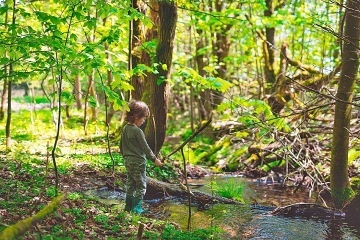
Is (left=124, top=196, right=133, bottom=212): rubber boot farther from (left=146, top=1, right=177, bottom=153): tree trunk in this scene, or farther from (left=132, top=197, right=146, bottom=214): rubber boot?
(left=146, top=1, right=177, bottom=153): tree trunk

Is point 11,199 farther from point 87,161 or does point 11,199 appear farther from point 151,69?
point 87,161

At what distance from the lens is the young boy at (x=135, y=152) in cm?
656

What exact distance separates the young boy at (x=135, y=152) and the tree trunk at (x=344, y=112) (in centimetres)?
308

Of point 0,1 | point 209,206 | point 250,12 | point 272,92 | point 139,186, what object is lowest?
point 209,206

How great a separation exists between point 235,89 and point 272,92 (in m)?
10.3

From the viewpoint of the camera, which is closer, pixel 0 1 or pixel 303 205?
pixel 0 1

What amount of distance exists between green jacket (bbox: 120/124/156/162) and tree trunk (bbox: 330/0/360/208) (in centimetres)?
309

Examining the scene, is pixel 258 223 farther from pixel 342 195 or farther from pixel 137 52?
pixel 137 52

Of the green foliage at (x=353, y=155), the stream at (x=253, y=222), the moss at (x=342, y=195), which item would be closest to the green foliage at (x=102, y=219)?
the stream at (x=253, y=222)

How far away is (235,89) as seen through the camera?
25.3m

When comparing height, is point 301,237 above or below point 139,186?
below

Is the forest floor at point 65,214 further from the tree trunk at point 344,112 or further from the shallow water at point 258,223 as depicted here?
the tree trunk at point 344,112

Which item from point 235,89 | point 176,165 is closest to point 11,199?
point 176,165

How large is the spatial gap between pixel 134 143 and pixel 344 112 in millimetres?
3484
